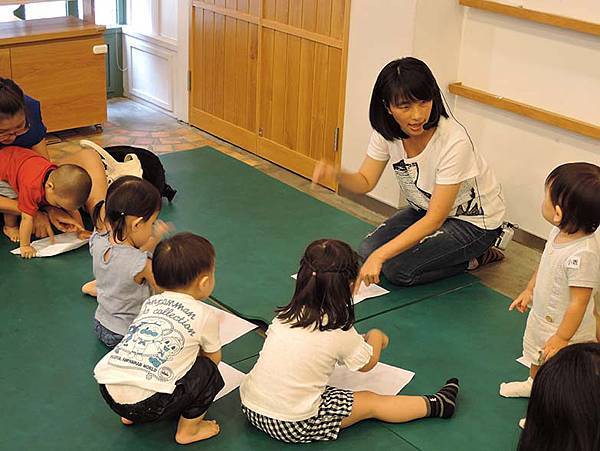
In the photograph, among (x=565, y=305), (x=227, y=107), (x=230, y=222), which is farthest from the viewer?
(x=227, y=107)

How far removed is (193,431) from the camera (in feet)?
7.97

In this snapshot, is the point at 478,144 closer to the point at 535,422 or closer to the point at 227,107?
the point at 227,107

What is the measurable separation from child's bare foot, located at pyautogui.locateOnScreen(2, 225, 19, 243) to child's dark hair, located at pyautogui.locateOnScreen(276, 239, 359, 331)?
1.67 meters

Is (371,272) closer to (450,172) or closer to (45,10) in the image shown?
(450,172)

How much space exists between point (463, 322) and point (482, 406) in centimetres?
51

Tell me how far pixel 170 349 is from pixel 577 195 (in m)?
1.14

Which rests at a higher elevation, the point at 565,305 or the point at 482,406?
the point at 565,305

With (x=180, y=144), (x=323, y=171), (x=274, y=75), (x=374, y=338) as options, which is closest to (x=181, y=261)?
(x=374, y=338)

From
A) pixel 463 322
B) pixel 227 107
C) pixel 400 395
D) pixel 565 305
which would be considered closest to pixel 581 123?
pixel 463 322

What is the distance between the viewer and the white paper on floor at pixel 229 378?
2645mm

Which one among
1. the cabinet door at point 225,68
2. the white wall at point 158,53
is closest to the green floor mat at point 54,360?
the cabinet door at point 225,68

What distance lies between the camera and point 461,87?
12.8ft

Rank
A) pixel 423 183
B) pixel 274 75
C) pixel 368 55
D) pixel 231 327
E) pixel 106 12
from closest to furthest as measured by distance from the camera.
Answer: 1. pixel 231 327
2. pixel 423 183
3. pixel 368 55
4. pixel 274 75
5. pixel 106 12

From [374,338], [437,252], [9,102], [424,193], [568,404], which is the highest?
[568,404]
